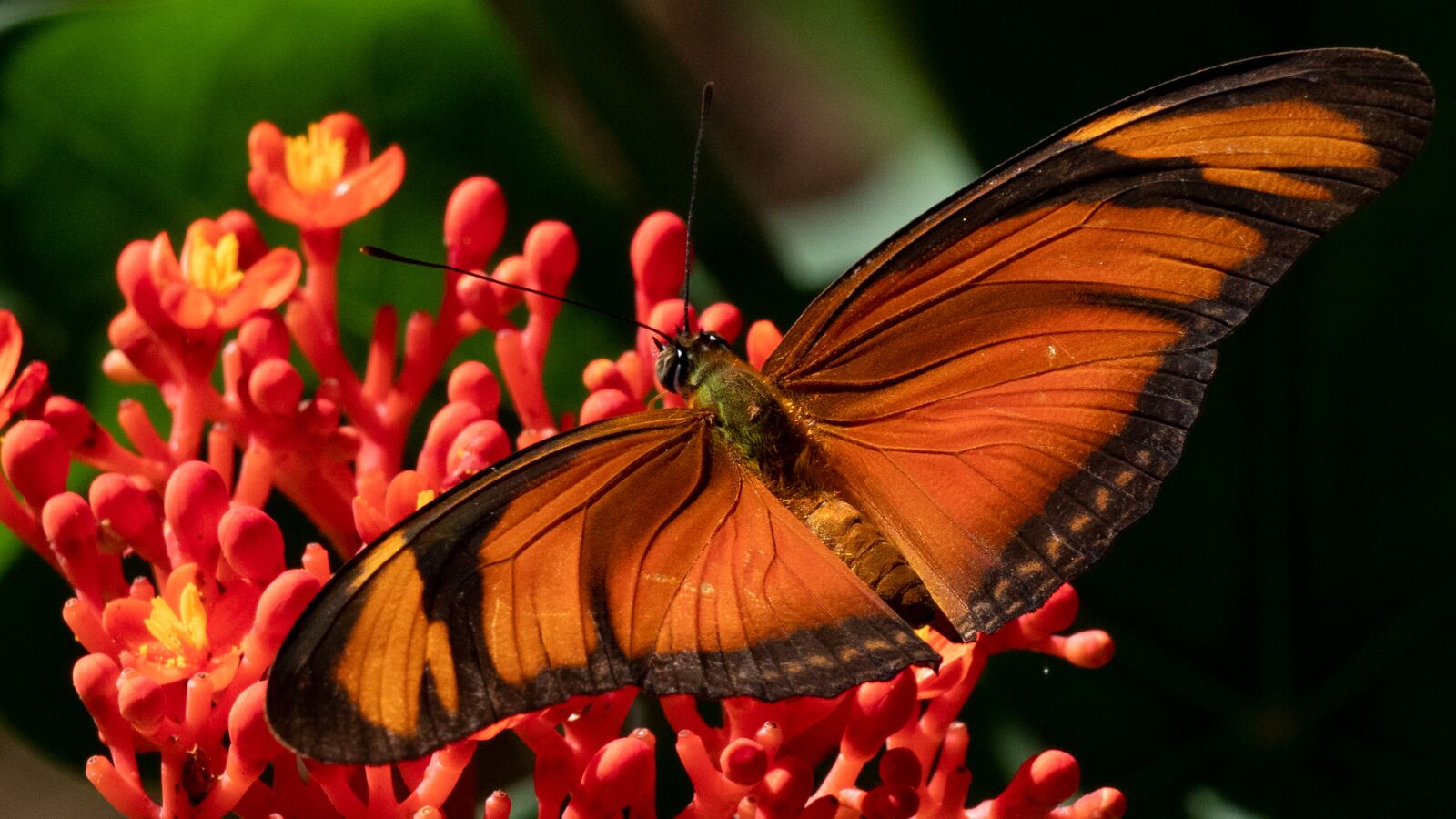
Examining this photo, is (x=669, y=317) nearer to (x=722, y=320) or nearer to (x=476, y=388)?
(x=722, y=320)

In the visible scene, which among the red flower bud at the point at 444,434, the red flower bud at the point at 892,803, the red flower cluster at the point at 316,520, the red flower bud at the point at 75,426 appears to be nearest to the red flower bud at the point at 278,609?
the red flower cluster at the point at 316,520

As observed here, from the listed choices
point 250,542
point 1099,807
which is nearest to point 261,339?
point 250,542

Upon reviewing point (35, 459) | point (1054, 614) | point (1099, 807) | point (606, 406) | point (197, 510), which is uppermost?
A: point (35, 459)

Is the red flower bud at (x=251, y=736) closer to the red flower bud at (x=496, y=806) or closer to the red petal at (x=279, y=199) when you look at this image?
the red flower bud at (x=496, y=806)

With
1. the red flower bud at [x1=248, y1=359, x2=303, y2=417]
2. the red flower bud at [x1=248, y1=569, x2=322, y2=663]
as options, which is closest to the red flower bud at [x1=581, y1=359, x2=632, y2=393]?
the red flower bud at [x1=248, y1=359, x2=303, y2=417]

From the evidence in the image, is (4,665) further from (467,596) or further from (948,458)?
(948,458)

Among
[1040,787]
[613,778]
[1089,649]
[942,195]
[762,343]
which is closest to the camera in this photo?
[613,778]
